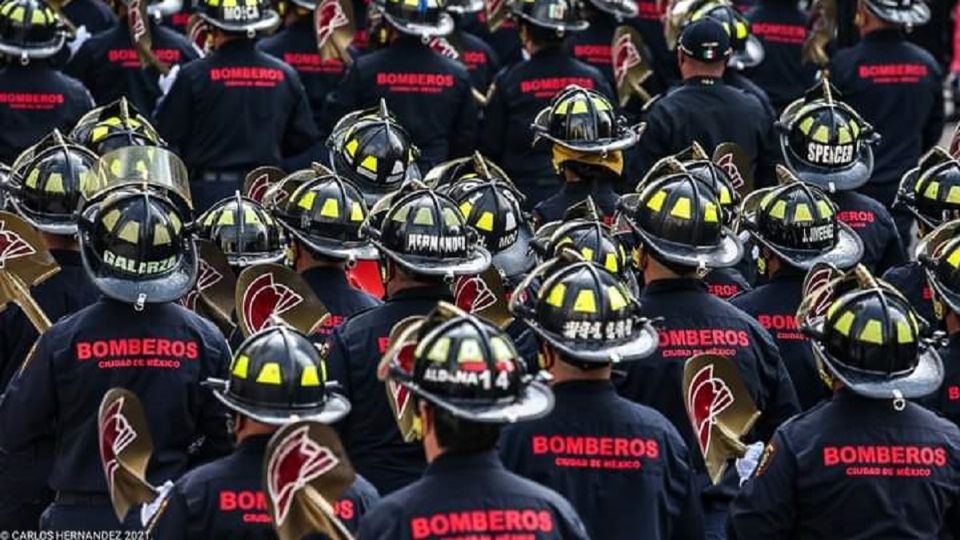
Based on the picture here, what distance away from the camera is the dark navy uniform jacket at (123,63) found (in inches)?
644

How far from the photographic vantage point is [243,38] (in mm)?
15000

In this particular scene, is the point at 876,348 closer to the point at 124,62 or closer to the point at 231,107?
the point at 231,107

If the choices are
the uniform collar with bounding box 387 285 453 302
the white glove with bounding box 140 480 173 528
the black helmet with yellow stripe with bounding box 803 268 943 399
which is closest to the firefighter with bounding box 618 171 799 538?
the uniform collar with bounding box 387 285 453 302

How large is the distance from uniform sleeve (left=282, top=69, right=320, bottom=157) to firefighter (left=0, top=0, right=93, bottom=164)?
1.24 meters

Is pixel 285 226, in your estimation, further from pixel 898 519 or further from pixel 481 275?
pixel 898 519

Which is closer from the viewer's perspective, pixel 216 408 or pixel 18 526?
pixel 216 408

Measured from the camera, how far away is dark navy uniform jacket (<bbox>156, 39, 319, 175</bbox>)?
15.0 metres

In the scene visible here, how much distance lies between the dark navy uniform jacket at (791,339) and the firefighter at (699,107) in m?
3.38

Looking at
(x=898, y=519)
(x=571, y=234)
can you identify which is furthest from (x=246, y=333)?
(x=898, y=519)

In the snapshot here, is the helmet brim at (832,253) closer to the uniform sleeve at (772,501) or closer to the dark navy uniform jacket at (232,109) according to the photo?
the uniform sleeve at (772,501)

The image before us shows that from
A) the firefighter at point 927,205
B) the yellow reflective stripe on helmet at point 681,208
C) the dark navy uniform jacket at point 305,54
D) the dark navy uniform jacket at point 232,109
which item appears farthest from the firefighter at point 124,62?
the yellow reflective stripe on helmet at point 681,208

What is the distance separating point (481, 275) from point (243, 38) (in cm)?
438

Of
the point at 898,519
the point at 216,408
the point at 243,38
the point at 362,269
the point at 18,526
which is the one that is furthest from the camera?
the point at 243,38

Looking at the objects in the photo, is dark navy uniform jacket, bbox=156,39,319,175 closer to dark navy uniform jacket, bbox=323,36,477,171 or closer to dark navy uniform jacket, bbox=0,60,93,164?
dark navy uniform jacket, bbox=323,36,477,171
